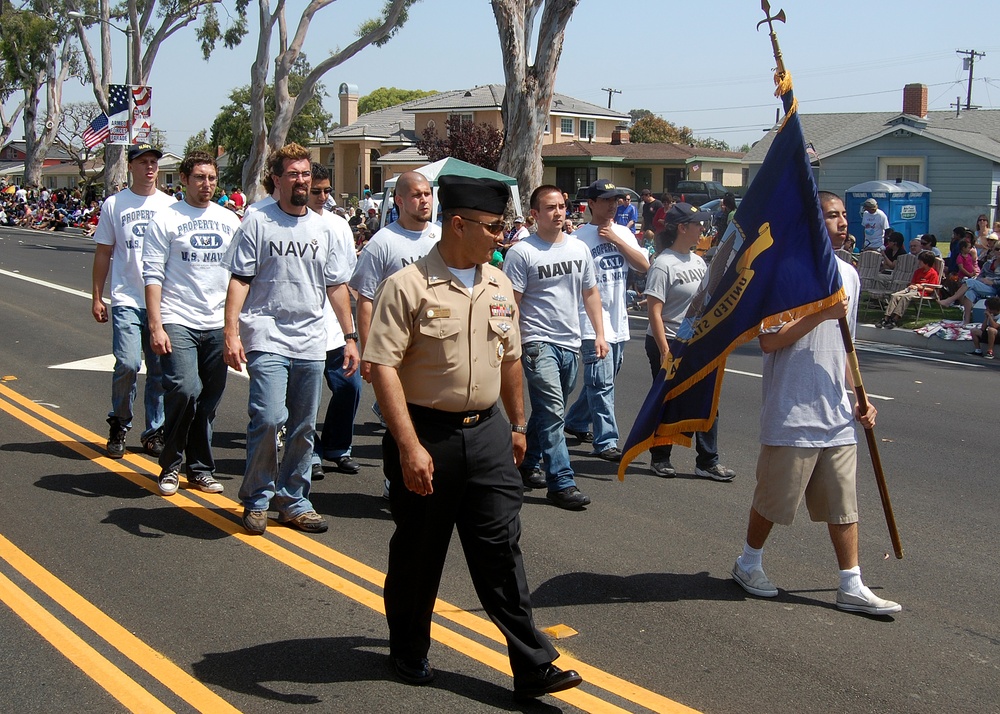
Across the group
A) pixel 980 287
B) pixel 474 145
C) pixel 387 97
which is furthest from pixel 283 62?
pixel 387 97

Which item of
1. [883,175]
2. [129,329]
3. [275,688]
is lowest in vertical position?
[275,688]

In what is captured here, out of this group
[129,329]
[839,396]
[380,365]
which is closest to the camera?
[380,365]

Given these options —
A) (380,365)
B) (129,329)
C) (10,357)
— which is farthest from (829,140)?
(380,365)

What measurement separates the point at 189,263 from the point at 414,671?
3610mm

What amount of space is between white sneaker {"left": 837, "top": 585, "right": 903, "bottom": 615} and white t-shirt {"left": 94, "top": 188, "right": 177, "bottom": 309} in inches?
195

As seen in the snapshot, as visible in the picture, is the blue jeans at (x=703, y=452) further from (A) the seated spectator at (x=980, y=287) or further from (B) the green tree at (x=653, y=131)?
(B) the green tree at (x=653, y=131)

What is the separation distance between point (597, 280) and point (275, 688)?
4.39m

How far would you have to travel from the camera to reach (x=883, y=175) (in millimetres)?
36312

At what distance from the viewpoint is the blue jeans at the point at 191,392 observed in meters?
6.68

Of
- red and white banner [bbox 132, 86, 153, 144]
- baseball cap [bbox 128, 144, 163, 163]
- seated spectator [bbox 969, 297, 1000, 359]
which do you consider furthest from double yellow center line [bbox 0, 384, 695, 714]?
red and white banner [bbox 132, 86, 153, 144]

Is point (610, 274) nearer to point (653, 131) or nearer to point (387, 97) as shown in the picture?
point (653, 131)

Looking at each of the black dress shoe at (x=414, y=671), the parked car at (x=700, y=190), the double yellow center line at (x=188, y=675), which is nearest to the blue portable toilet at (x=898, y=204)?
the parked car at (x=700, y=190)

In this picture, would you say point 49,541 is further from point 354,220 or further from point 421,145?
point 421,145

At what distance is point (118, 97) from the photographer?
31.0 meters
